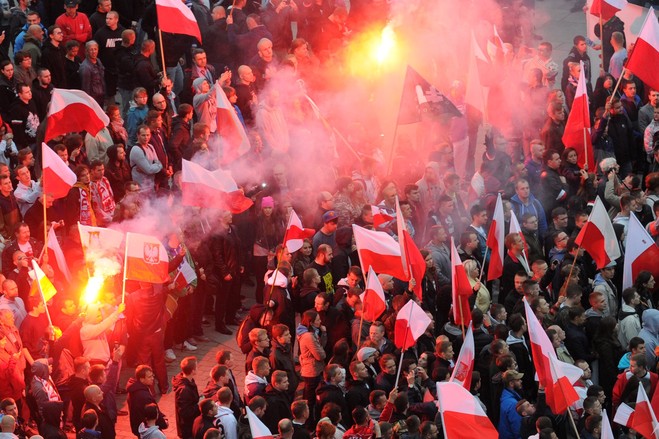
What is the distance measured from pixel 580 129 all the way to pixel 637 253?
3.08 m

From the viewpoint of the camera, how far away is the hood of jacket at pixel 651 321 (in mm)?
16047

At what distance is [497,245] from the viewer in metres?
16.8

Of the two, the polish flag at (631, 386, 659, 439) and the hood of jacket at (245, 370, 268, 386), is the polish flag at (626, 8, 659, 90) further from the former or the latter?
the hood of jacket at (245, 370, 268, 386)

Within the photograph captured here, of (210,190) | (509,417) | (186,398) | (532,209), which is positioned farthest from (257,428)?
(532,209)

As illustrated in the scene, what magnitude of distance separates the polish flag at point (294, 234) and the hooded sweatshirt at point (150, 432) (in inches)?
126

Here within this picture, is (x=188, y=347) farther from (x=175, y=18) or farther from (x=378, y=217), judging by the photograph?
(x=175, y=18)

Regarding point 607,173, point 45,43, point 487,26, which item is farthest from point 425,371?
point 487,26

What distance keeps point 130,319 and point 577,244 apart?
543 cm

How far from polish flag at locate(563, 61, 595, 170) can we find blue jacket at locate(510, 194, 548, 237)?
3.35ft

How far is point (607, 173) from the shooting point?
19.8m

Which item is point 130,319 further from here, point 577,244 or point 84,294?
point 577,244

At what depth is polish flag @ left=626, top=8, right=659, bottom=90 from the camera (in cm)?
1852

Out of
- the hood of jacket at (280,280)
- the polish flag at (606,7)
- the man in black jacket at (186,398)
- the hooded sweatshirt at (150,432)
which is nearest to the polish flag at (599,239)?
the hood of jacket at (280,280)

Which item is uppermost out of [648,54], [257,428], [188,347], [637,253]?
[648,54]
